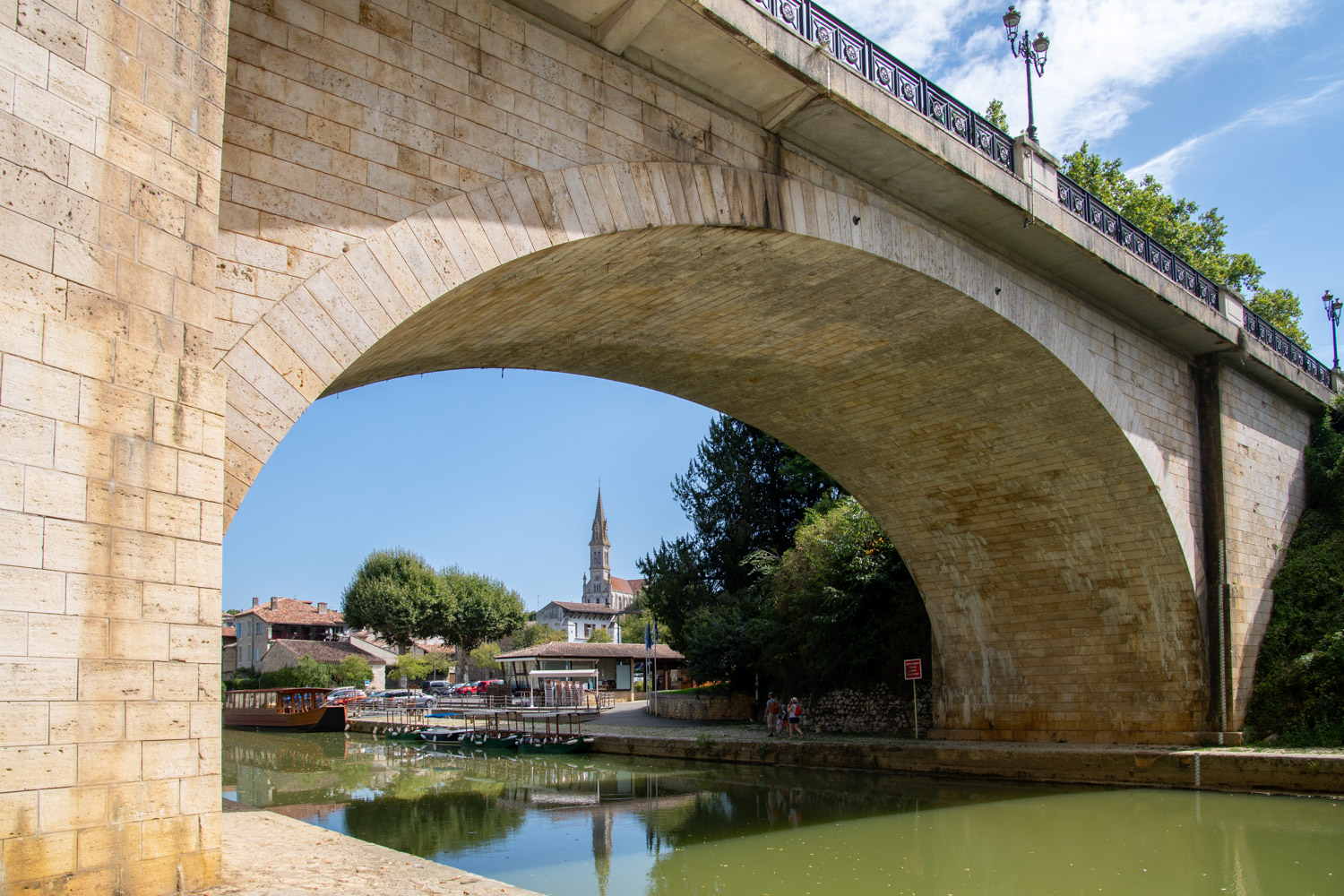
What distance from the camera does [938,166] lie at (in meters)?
9.69

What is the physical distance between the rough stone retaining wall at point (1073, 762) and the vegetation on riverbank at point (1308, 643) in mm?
1573

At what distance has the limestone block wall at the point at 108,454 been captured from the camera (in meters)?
4.08

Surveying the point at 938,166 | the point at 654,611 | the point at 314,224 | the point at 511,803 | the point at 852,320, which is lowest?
the point at 511,803

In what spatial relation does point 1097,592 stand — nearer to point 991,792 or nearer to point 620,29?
point 991,792

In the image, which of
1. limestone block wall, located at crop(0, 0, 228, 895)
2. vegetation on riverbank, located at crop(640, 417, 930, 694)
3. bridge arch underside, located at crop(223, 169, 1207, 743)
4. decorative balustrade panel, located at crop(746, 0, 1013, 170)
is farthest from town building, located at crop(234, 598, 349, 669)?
limestone block wall, located at crop(0, 0, 228, 895)

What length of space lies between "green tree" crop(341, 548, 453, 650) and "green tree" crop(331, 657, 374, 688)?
2.27 metres

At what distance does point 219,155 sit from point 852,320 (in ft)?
24.6

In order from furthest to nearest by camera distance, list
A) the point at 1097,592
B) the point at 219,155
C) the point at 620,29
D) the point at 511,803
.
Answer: the point at 1097,592, the point at 511,803, the point at 620,29, the point at 219,155

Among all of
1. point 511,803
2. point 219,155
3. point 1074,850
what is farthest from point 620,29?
point 511,803

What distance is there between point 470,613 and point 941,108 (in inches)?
1617

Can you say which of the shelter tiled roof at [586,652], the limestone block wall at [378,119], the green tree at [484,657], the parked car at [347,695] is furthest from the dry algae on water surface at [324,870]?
the green tree at [484,657]

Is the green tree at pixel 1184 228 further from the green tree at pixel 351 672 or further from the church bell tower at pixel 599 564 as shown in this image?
the church bell tower at pixel 599 564

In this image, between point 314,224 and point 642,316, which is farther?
point 642,316

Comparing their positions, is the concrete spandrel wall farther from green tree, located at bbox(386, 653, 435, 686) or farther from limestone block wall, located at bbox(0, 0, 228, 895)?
green tree, located at bbox(386, 653, 435, 686)
